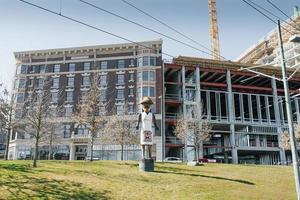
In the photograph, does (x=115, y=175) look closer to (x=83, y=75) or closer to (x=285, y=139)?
(x=285, y=139)

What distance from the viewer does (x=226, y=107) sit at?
64938 mm

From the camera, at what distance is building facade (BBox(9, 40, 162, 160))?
5953 cm

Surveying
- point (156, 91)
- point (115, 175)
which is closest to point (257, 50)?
point (156, 91)

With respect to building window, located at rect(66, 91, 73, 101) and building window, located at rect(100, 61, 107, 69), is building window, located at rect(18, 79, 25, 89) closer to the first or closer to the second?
building window, located at rect(66, 91, 73, 101)

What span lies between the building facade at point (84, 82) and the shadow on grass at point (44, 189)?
4021cm

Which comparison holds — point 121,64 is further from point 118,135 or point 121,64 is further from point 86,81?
point 118,135

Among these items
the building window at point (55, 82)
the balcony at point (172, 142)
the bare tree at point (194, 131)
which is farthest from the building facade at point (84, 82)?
the bare tree at point (194, 131)

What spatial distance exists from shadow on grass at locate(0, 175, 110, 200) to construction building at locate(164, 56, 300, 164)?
41807mm

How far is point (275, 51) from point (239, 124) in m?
38.8

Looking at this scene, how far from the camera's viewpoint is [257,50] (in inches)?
3932

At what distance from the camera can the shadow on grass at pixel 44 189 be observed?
14453mm

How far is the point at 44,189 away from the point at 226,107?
53234mm

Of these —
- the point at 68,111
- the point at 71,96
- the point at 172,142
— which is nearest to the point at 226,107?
the point at 172,142

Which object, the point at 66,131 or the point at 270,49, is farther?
the point at 270,49
